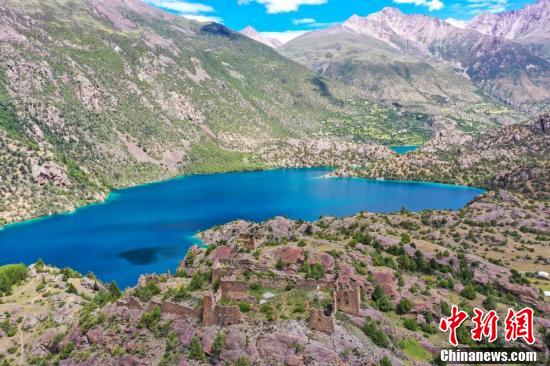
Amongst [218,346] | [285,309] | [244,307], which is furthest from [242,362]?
[285,309]

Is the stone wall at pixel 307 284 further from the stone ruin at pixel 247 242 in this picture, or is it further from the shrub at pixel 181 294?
the stone ruin at pixel 247 242

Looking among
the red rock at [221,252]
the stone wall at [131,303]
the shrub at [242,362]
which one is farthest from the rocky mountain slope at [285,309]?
the red rock at [221,252]

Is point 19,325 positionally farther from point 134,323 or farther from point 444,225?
point 444,225

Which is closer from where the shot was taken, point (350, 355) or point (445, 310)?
point (350, 355)

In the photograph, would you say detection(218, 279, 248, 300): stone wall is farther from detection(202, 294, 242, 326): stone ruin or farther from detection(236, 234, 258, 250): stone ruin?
detection(236, 234, 258, 250): stone ruin

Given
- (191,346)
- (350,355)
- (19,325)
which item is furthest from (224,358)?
(19,325)

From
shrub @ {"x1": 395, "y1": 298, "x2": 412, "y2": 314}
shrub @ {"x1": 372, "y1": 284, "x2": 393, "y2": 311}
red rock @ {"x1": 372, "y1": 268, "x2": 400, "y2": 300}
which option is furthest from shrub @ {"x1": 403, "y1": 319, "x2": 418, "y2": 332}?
red rock @ {"x1": 372, "y1": 268, "x2": 400, "y2": 300}

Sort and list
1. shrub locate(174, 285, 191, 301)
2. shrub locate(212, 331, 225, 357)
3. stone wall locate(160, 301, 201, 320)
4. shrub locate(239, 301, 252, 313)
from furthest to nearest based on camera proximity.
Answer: shrub locate(174, 285, 191, 301) → stone wall locate(160, 301, 201, 320) → shrub locate(239, 301, 252, 313) → shrub locate(212, 331, 225, 357)

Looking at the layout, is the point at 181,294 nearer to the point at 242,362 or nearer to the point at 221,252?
the point at 242,362
